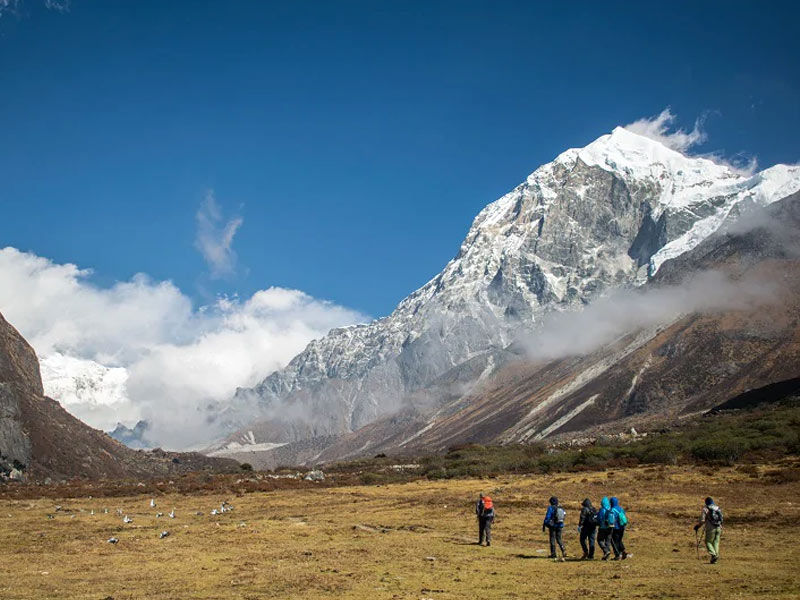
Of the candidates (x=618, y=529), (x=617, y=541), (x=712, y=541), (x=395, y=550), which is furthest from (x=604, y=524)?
(x=395, y=550)

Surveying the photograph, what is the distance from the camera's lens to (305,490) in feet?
258

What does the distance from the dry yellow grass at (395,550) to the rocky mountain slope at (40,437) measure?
3925cm

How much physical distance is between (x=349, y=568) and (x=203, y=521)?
23553 millimetres

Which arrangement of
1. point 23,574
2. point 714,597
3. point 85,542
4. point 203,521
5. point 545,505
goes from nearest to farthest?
point 714,597
point 23,574
point 85,542
point 203,521
point 545,505

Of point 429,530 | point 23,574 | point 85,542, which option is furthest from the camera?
point 429,530

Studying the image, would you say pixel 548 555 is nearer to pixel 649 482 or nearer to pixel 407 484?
pixel 649 482

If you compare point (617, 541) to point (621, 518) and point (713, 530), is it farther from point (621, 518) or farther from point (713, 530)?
point (713, 530)

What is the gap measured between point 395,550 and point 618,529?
10.1 meters

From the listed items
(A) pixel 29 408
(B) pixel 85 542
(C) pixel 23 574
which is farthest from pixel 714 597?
(A) pixel 29 408

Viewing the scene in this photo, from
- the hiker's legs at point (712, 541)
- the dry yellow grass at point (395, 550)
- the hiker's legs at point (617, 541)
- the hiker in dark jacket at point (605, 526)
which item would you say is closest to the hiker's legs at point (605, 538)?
the hiker in dark jacket at point (605, 526)

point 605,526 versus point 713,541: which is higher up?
point 605,526

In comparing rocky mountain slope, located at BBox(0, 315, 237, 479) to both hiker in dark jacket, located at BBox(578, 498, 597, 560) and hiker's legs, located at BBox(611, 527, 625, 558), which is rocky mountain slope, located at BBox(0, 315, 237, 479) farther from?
hiker's legs, located at BBox(611, 527, 625, 558)

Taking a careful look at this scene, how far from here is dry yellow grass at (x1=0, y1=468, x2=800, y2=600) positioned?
77.4 feet

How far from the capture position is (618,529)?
30391 mm
